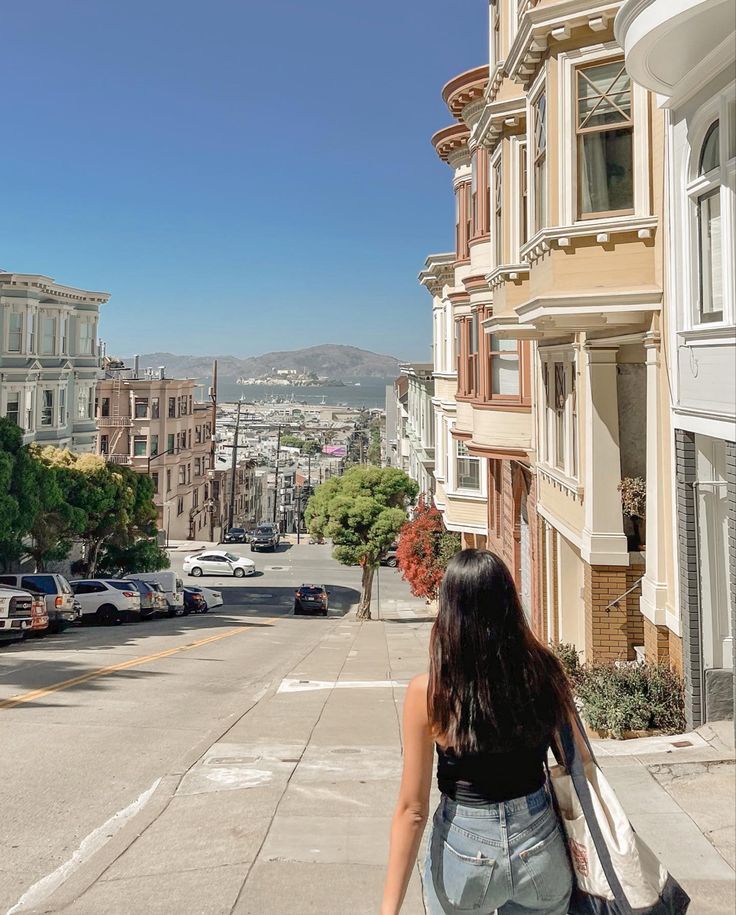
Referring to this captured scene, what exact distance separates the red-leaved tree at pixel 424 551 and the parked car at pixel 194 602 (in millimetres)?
10771

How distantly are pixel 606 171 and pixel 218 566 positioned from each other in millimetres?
47149

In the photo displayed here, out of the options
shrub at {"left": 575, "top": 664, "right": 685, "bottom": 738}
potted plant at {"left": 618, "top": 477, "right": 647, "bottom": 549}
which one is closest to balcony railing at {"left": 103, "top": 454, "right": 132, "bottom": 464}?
potted plant at {"left": 618, "top": 477, "right": 647, "bottom": 549}

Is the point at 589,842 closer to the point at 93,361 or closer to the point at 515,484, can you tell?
the point at 515,484

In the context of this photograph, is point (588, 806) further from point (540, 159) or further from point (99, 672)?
point (99, 672)

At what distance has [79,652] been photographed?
64.9ft

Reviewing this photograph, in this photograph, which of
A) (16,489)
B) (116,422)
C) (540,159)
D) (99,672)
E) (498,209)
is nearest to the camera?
(540,159)

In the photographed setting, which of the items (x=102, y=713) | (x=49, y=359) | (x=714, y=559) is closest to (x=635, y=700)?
(x=714, y=559)

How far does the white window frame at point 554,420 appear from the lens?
13.8 meters

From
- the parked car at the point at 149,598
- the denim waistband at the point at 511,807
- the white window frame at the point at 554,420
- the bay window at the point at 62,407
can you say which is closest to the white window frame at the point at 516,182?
the white window frame at the point at 554,420

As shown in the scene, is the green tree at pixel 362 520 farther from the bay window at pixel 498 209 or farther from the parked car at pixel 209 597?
the bay window at pixel 498 209

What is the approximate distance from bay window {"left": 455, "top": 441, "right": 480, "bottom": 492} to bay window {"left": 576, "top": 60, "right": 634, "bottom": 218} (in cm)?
1497

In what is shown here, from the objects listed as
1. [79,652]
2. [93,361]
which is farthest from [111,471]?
[79,652]

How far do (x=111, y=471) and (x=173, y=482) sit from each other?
33.4 m

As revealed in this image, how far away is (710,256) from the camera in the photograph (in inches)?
346
